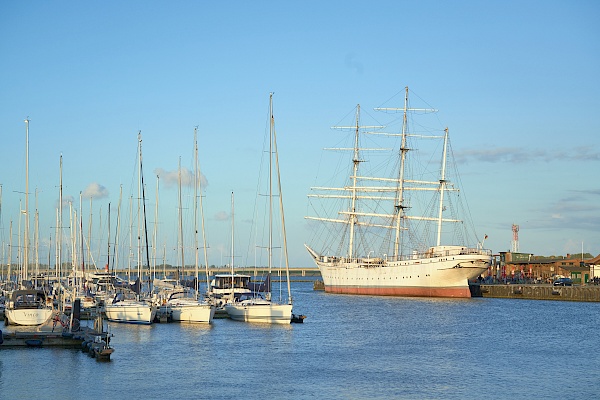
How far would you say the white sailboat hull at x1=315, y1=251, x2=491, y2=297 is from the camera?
104m

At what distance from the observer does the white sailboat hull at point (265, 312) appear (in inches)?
2311

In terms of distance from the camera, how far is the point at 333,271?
434 ft

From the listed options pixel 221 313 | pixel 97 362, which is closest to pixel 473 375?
pixel 97 362

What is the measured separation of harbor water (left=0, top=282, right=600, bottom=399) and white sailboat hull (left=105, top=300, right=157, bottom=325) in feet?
3.70

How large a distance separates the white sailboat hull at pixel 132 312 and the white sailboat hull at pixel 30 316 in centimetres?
859

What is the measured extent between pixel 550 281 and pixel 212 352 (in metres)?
85.3

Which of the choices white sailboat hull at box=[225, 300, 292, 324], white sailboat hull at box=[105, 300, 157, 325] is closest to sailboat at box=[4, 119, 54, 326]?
white sailboat hull at box=[105, 300, 157, 325]

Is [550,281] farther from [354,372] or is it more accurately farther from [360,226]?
[354,372]

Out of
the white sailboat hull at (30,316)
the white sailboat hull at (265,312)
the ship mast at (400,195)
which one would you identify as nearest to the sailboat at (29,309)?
the white sailboat hull at (30,316)

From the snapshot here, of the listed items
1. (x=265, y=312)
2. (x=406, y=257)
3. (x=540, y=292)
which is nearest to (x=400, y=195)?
(x=406, y=257)

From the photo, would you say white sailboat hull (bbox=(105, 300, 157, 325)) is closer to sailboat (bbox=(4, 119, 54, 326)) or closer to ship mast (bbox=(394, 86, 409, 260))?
sailboat (bbox=(4, 119, 54, 326))

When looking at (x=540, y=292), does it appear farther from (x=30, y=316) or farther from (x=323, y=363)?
(x=30, y=316)

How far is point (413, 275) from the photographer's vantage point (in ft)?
367

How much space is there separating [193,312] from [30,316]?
1227 centimetres
